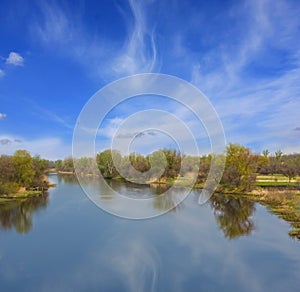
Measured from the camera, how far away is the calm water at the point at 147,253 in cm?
746

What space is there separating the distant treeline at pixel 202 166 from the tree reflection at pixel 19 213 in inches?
380

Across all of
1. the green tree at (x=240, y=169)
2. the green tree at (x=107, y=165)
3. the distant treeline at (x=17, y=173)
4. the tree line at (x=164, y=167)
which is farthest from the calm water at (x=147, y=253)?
the green tree at (x=107, y=165)

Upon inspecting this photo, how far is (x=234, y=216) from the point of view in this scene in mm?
15828

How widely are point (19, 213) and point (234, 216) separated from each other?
12.0 m

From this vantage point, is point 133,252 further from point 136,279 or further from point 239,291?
point 239,291

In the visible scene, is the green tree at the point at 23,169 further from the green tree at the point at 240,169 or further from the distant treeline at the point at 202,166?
the green tree at the point at 240,169

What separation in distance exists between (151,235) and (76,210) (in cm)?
715

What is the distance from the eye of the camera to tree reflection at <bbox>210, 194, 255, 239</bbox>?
12.7 meters

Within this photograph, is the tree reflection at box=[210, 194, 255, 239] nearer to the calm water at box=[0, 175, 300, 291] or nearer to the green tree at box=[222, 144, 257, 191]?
the calm water at box=[0, 175, 300, 291]

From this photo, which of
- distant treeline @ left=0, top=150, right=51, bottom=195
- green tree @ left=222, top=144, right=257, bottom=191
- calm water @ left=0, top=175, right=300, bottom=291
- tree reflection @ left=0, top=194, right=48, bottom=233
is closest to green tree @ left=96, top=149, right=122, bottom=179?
distant treeline @ left=0, top=150, right=51, bottom=195

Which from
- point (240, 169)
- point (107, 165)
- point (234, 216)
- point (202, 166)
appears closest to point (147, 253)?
point (234, 216)

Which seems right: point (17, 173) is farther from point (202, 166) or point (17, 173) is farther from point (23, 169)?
point (202, 166)

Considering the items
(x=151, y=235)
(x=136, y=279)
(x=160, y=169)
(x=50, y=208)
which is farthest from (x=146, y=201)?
(x=160, y=169)

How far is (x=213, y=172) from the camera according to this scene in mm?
29516
